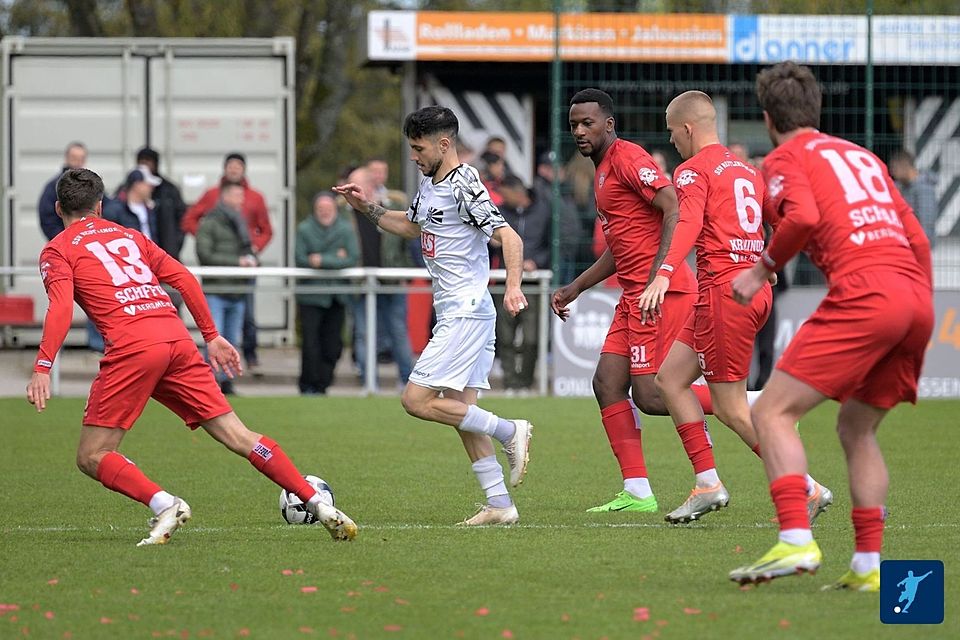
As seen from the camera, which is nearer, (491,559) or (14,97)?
(491,559)

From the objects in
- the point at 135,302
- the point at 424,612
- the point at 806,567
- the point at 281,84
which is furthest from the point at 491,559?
the point at 281,84

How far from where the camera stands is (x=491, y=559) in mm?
7207

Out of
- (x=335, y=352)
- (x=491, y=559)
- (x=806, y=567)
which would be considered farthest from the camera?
(x=335, y=352)

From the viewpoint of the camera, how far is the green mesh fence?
17328 millimetres

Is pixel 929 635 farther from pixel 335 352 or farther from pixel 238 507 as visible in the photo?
pixel 335 352

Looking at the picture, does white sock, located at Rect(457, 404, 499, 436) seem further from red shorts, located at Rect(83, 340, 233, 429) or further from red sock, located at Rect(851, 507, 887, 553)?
red sock, located at Rect(851, 507, 887, 553)

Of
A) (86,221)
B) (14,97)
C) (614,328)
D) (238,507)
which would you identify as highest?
(14,97)

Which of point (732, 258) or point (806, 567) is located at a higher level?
point (732, 258)

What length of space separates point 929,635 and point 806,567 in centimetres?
56

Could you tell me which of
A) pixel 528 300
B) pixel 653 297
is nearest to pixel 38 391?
pixel 653 297

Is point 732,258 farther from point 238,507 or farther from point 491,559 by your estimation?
point 238,507

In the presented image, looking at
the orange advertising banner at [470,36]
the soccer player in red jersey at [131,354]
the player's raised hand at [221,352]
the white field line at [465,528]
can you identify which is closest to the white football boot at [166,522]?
the soccer player in red jersey at [131,354]

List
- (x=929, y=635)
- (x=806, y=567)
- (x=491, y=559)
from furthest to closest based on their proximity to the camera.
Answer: (x=491, y=559)
(x=806, y=567)
(x=929, y=635)

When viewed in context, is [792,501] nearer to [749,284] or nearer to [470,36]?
[749,284]
